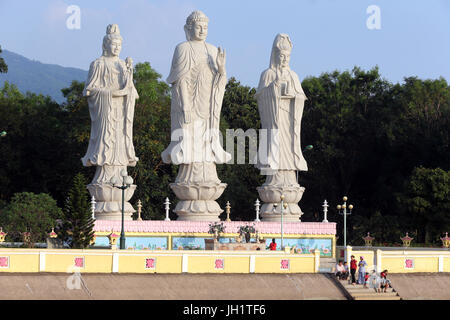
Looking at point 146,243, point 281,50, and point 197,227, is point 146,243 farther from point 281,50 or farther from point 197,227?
point 281,50

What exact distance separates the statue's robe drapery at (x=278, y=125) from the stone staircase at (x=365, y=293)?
26.1 ft

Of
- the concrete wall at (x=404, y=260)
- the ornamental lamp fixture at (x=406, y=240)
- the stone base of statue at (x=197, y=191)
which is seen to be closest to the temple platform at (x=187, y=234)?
the stone base of statue at (x=197, y=191)

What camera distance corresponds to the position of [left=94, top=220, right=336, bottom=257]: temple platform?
32.4 meters

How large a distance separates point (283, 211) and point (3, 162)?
16.4 metres

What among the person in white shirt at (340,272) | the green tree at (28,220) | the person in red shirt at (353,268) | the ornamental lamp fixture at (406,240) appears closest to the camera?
the person in red shirt at (353,268)

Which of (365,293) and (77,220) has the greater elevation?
(77,220)

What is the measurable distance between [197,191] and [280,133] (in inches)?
140

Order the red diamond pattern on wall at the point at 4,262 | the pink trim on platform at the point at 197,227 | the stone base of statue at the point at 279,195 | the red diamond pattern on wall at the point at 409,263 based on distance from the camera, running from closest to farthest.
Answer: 1. the red diamond pattern on wall at the point at 4,262
2. the red diamond pattern on wall at the point at 409,263
3. the pink trim on platform at the point at 197,227
4. the stone base of statue at the point at 279,195

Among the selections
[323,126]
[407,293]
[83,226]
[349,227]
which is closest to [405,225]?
[349,227]

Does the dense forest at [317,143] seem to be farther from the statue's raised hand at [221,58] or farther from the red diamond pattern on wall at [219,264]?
the red diamond pattern on wall at [219,264]

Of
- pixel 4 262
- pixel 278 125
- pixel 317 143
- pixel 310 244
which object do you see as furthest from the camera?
pixel 317 143

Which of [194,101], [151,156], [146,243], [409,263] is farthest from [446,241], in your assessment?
[151,156]

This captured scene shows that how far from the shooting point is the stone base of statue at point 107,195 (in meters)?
33.1

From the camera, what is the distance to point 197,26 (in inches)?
1326
